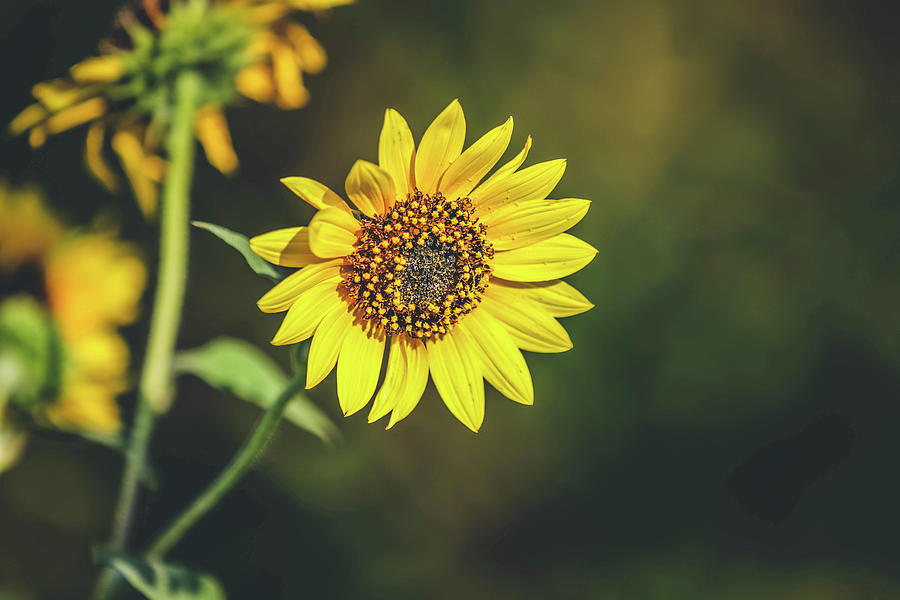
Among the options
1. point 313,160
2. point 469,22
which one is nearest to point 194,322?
point 313,160

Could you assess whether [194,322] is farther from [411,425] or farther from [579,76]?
[579,76]

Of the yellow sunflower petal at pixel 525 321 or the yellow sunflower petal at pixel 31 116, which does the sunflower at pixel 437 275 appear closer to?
the yellow sunflower petal at pixel 525 321

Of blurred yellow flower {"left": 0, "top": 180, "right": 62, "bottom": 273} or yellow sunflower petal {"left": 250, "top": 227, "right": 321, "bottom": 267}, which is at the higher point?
yellow sunflower petal {"left": 250, "top": 227, "right": 321, "bottom": 267}

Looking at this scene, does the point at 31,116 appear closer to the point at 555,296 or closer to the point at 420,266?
the point at 420,266

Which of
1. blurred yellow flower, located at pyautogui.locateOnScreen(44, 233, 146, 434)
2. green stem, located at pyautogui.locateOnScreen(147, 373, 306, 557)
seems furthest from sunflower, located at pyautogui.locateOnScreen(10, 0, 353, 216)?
green stem, located at pyautogui.locateOnScreen(147, 373, 306, 557)

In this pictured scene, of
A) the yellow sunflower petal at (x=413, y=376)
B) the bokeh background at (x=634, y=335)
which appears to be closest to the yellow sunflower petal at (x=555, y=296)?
the yellow sunflower petal at (x=413, y=376)

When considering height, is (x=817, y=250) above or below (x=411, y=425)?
above

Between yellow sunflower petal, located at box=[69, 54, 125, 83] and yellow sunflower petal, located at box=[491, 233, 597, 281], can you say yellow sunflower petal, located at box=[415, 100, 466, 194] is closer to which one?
yellow sunflower petal, located at box=[491, 233, 597, 281]

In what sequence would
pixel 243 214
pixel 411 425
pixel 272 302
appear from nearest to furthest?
1. pixel 272 302
2. pixel 243 214
3. pixel 411 425
